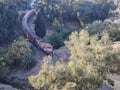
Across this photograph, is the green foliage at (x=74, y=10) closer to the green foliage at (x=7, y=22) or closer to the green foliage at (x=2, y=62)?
the green foliage at (x=7, y=22)

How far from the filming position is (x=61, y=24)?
75.7 metres

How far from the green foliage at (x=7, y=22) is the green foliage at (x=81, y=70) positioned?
29.8 metres

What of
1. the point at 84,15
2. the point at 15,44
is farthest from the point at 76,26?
the point at 15,44

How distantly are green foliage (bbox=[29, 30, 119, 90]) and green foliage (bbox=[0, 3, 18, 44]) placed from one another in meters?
29.8

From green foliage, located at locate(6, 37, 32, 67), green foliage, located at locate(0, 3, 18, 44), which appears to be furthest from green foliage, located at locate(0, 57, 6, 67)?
green foliage, located at locate(0, 3, 18, 44)

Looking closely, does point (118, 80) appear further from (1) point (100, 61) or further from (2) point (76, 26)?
(2) point (76, 26)

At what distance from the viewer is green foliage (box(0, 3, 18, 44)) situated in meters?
56.2

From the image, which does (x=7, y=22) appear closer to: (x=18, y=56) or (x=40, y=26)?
(x=40, y=26)

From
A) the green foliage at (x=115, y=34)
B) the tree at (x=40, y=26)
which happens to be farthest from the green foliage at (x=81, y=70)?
the tree at (x=40, y=26)

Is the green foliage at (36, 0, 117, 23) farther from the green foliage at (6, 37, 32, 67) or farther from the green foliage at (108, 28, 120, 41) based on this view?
the green foliage at (6, 37, 32, 67)

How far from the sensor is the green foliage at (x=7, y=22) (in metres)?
56.2

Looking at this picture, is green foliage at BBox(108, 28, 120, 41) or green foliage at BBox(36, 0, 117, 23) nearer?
green foliage at BBox(108, 28, 120, 41)

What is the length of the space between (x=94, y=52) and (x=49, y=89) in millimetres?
5750

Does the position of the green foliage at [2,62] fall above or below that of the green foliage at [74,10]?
below
